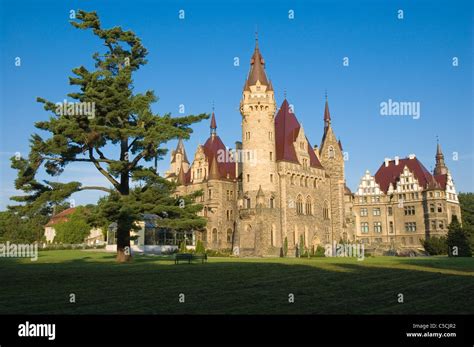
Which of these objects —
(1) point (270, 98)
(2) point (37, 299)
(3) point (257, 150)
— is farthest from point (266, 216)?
(2) point (37, 299)

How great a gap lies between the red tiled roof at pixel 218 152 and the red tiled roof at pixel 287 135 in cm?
791

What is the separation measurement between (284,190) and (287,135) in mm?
8175

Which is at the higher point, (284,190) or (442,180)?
(442,180)

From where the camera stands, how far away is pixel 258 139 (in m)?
57.4

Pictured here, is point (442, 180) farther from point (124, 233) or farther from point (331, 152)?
point (124, 233)

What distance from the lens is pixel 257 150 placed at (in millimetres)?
57312

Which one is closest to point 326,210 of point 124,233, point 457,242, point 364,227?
point 457,242

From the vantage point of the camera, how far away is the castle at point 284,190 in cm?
5738

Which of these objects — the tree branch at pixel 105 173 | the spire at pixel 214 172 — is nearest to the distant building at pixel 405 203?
the spire at pixel 214 172

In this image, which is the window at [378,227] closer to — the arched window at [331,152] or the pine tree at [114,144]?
the arched window at [331,152]

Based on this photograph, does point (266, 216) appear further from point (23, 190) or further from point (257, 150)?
point (23, 190)
